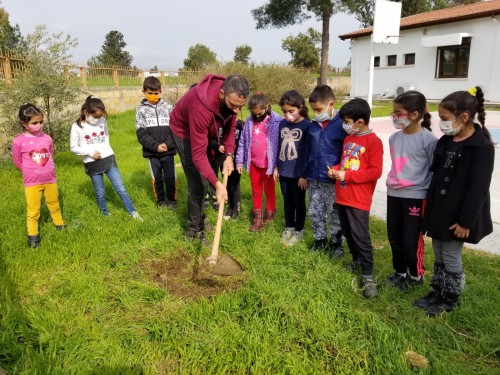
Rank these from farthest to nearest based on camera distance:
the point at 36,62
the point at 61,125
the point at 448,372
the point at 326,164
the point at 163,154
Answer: the point at 61,125
the point at 36,62
the point at 163,154
the point at 326,164
the point at 448,372

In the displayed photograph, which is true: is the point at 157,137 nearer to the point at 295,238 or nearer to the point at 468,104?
the point at 295,238

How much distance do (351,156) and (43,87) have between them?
6170 mm

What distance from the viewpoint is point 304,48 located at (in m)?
44.2

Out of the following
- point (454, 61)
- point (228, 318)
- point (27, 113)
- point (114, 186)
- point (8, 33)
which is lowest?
point (228, 318)

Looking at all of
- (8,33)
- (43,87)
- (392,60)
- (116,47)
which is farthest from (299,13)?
(116,47)

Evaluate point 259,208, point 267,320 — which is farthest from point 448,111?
point 259,208

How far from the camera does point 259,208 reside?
434 cm

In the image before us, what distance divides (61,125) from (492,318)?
24.6ft

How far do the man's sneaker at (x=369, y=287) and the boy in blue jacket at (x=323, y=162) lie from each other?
534 millimetres

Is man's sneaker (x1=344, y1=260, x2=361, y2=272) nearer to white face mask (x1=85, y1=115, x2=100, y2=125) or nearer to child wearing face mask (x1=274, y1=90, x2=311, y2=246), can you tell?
child wearing face mask (x1=274, y1=90, x2=311, y2=246)

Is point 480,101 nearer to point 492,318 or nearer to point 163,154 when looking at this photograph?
point 492,318

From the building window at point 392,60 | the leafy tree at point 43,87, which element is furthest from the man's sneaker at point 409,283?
the building window at point 392,60

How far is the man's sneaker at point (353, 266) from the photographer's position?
3289 mm

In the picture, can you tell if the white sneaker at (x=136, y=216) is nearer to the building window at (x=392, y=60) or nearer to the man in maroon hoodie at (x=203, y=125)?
the man in maroon hoodie at (x=203, y=125)
